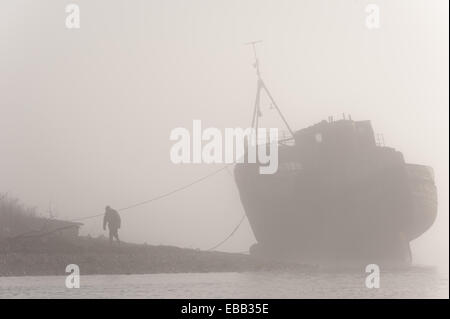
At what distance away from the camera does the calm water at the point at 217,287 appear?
58.8ft

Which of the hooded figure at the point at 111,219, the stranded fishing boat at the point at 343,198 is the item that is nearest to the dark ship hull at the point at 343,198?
the stranded fishing boat at the point at 343,198

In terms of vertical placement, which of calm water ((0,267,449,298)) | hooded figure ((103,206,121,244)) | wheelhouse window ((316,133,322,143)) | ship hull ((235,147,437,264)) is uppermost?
wheelhouse window ((316,133,322,143))

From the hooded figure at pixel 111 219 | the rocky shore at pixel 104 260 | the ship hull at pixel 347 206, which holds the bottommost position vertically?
the rocky shore at pixel 104 260

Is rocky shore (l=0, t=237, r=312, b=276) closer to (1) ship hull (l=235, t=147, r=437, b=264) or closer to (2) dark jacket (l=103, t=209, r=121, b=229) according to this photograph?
(2) dark jacket (l=103, t=209, r=121, b=229)

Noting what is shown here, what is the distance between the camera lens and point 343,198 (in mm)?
40719

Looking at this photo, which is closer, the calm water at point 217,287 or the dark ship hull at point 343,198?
the calm water at point 217,287

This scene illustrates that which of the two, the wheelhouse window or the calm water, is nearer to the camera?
the calm water

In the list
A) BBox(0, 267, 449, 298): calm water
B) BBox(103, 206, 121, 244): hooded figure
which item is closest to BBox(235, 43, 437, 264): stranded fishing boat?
BBox(0, 267, 449, 298): calm water

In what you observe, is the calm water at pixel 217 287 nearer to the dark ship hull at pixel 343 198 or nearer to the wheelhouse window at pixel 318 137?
the dark ship hull at pixel 343 198

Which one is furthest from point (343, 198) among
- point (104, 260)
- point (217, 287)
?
point (217, 287)

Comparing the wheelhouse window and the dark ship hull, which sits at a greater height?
the wheelhouse window

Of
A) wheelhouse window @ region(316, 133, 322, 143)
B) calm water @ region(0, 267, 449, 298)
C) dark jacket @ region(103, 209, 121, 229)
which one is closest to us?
calm water @ region(0, 267, 449, 298)

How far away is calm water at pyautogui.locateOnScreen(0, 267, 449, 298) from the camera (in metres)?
17.9

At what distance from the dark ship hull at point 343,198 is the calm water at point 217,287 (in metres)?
14.1
